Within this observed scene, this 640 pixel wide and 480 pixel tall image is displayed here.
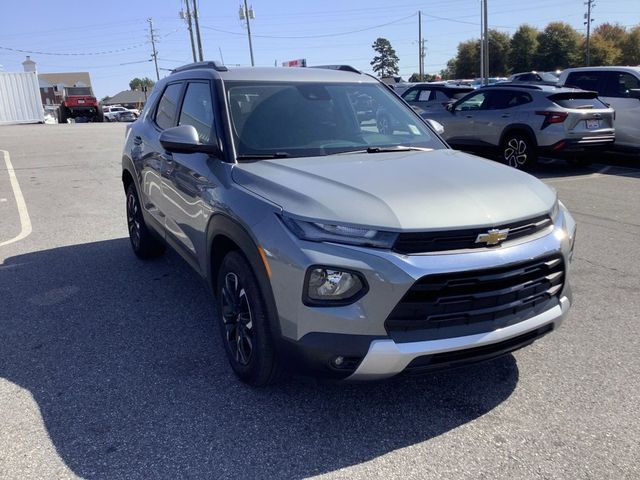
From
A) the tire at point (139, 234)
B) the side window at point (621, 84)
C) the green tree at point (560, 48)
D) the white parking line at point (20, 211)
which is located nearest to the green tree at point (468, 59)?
the green tree at point (560, 48)

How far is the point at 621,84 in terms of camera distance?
1173cm

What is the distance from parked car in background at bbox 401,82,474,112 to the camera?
15.2 meters

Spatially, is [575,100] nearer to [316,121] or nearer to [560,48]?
[316,121]

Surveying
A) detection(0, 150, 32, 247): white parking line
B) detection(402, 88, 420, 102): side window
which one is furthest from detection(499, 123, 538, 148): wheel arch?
detection(0, 150, 32, 247): white parking line

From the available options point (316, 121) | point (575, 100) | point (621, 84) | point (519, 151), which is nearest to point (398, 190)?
point (316, 121)

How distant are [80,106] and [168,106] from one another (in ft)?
124

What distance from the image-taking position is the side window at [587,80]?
12127 millimetres

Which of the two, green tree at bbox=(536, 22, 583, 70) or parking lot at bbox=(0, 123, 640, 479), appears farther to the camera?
green tree at bbox=(536, 22, 583, 70)

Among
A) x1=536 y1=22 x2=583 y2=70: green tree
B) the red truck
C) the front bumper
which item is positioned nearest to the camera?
the front bumper

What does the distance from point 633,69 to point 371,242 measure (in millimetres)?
11326

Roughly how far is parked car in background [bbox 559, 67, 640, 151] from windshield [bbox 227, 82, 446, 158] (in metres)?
8.68

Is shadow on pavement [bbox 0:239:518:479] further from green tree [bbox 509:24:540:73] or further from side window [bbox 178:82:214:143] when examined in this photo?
green tree [bbox 509:24:540:73]

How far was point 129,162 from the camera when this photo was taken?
5789 mm

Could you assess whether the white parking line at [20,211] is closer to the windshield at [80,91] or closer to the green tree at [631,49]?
the windshield at [80,91]
